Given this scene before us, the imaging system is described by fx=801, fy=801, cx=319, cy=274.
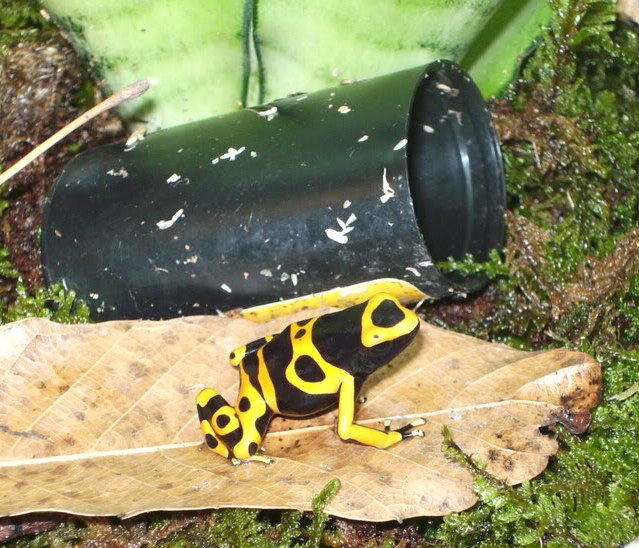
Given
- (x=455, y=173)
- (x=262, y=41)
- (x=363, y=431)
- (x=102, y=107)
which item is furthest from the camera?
(x=455, y=173)

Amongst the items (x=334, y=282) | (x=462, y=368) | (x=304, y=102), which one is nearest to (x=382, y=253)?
(x=334, y=282)

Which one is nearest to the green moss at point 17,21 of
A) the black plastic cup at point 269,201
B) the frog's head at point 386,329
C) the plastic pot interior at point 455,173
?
the black plastic cup at point 269,201

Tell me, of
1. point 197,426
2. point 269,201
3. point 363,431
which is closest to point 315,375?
point 363,431

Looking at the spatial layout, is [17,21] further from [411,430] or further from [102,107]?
[411,430]

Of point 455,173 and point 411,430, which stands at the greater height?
point 455,173

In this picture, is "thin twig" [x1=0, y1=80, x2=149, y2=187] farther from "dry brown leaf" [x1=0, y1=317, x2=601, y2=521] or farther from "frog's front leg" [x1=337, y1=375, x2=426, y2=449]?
"frog's front leg" [x1=337, y1=375, x2=426, y2=449]

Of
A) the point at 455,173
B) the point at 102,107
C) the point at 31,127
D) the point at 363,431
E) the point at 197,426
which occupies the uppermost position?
the point at 102,107

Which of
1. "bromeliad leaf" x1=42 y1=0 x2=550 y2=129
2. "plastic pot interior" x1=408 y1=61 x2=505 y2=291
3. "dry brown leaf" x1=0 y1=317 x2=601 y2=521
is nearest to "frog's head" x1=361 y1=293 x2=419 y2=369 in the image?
"dry brown leaf" x1=0 y1=317 x2=601 y2=521

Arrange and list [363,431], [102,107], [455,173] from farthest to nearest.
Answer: [455,173], [102,107], [363,431]

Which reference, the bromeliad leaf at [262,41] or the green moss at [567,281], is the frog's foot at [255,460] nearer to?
the green moss at [567,281]
